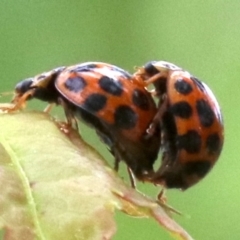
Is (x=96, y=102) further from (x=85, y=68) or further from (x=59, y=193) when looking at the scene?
(x=59, y=193)

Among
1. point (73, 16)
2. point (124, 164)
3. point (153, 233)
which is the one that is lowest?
point (153, 233)

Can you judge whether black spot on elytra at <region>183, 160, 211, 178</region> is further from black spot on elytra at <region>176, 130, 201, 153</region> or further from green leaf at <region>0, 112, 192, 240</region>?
green leaf at <region>0, 112, 192, 240</region>

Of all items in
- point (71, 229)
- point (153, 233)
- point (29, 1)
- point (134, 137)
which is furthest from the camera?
point (29, 1)

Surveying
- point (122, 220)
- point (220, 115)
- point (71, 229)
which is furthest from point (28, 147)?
point (122, 220)

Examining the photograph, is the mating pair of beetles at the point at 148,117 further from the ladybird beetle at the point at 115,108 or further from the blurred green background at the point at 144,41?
the blurred green background at the point at 144,41

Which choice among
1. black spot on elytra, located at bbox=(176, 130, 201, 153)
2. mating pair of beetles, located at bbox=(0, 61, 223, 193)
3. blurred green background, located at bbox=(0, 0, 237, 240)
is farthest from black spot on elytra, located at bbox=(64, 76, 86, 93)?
blurred green background, located at bbox=(0, 0, 237, 240)

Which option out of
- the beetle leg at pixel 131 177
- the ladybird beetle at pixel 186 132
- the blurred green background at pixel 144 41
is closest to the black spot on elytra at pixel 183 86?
the ladybird beetle at pixel 186 132

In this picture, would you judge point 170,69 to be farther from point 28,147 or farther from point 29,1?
point 29,1

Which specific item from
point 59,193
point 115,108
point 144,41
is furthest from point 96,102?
point 144,41
